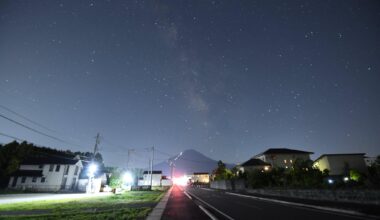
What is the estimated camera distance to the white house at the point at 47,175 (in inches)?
2234

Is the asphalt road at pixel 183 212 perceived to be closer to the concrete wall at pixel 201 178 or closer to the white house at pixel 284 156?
the white house at pixel 284 156

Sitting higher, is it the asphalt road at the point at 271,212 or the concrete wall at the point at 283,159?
the concrete wall at the point at 283,159

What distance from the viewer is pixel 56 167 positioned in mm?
59938

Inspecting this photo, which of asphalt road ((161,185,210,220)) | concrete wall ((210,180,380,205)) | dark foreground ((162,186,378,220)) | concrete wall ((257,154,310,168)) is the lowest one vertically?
asphalt road ((161,185,210,220))

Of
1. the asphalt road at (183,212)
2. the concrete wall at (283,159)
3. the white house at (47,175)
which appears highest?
the concrete wall at (283,159)

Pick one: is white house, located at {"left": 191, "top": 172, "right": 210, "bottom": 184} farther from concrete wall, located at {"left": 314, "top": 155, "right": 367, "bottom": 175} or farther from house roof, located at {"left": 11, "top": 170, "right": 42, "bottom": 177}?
house roof, located at {"left": 11, "top": 170, "right": 42, "bottom": 177}

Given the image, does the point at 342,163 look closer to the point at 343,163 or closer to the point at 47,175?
the point at 343,163

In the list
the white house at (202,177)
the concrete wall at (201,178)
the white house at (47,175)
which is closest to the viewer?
the white house at (47,175)

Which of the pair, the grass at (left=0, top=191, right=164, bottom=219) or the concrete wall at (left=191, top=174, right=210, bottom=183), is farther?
the concrete wall at (left=191, top=174, right=210, bottom=183)

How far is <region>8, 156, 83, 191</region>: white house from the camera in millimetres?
56750

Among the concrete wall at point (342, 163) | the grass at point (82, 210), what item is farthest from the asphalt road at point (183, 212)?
the concrete wall at point (342, 163)

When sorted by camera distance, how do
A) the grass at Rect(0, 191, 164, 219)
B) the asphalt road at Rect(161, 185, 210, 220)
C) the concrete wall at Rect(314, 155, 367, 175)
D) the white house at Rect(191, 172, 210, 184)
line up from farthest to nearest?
the white house at Rect(191, 172, 210, 184) < the concrete wall at Rect(314, 155, 367, 175) < the grass at Rect(0, 191, 164, 219) < the asphalt road at Rect(161, 185, 210, 220)

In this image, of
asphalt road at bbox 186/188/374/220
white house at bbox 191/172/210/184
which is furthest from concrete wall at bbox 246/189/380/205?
white house at bbox 191/172/210/184

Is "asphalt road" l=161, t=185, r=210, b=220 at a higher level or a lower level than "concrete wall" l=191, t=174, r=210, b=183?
lower
